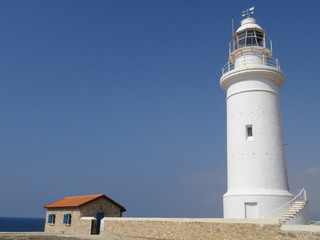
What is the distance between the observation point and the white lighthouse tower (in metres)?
14.5

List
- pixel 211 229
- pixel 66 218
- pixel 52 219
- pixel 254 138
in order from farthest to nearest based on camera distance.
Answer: pixel 52 219 < pixel 66 218 < pixel 254 138 < pixel 211 229

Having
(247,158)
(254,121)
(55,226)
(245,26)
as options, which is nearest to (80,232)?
(55,226)

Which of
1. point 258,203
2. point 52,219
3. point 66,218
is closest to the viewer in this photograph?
point 258,203

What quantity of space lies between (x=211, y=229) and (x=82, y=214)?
29.7 ft

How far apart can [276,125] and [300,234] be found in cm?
655

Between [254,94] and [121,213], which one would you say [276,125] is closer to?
[254,94]

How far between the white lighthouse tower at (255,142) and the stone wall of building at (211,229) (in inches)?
109

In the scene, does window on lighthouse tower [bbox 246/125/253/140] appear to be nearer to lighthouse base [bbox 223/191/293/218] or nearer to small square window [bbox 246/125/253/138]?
small square window [bbox 246/125/253/138]

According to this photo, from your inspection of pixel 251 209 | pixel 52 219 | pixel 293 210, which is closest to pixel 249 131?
pixel 251 209

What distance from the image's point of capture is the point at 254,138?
50.6 feet

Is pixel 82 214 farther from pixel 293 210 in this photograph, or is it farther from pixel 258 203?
pixel 293 210

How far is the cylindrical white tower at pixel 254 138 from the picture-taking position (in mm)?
14617

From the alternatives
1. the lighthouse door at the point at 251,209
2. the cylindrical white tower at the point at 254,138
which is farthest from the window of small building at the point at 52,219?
the lighthouse door at the point at 251,209

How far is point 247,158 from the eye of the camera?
50.0 feet
